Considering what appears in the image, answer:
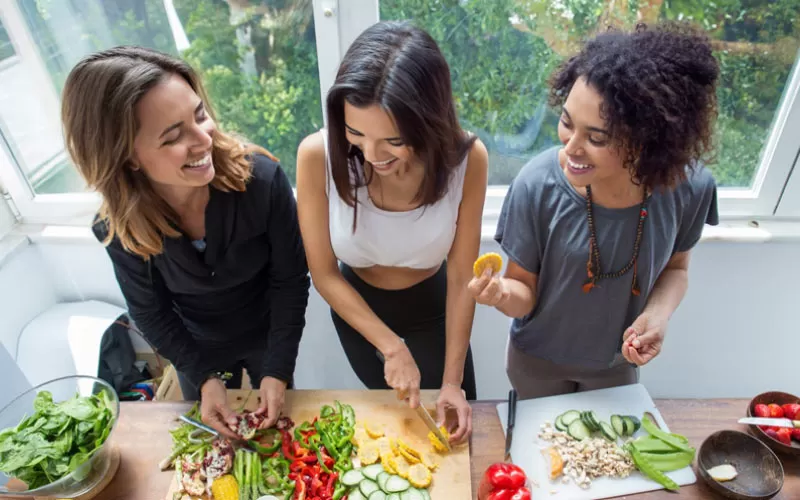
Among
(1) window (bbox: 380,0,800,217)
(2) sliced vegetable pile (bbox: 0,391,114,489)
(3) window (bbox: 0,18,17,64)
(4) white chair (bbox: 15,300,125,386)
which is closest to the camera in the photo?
(2) sliced vegetable pile (bbox: 0,391,114,489)

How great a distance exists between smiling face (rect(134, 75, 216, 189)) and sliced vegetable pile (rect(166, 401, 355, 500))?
0.64 metres

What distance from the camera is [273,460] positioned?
1334mm

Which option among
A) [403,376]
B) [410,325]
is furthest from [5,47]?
[403,376]

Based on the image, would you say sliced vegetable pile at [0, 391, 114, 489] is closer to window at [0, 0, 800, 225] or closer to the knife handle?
the knife handle

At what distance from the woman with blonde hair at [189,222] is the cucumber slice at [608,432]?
0.83 meters

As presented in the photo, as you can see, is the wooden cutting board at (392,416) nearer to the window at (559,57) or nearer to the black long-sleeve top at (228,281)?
the black long-sleeve top at (228,281)

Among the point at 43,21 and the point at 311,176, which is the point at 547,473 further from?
the point at 43,21

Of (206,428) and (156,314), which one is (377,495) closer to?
(206,428)

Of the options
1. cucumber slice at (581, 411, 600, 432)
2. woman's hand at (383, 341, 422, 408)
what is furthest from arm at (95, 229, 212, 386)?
cucumber slice at (581, 411, 600, 432)

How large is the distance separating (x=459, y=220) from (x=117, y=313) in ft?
5.40

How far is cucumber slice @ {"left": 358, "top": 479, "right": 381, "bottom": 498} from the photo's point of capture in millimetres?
1262

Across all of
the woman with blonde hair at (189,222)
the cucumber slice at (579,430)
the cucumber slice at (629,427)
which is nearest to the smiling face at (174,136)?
the woman with blonde hair at (189,222)

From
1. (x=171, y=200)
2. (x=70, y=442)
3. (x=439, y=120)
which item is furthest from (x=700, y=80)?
(x=70, y=442)

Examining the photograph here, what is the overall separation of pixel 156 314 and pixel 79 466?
425 millimetres
